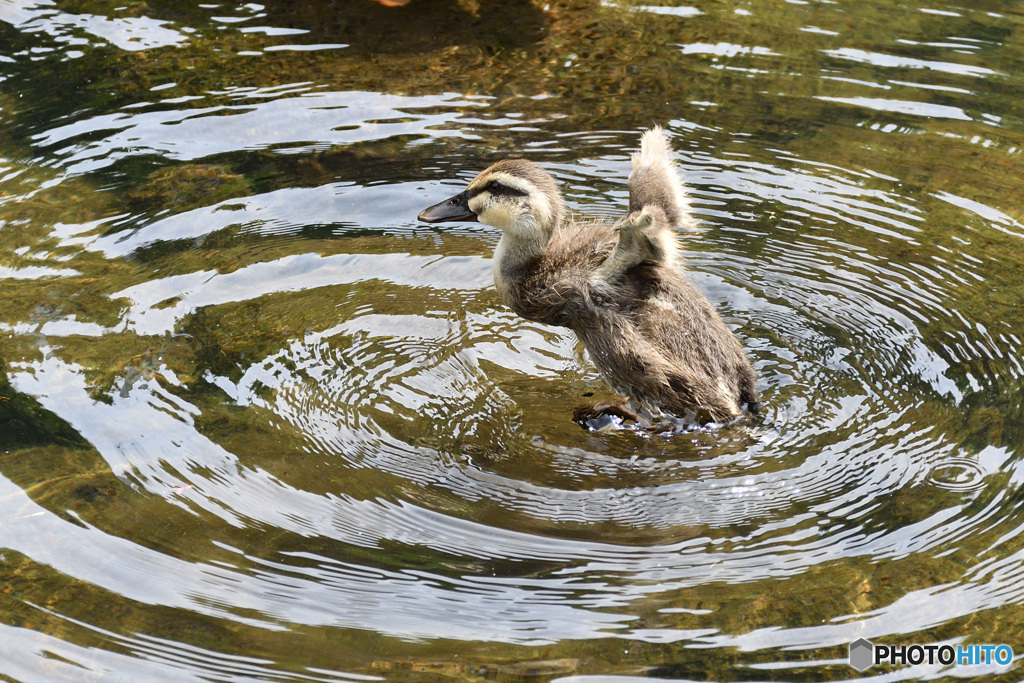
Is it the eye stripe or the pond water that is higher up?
the eye stripe

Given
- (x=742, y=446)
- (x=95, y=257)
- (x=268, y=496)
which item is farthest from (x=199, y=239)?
(x=742, y=446)

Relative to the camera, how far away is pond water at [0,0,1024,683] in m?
3.89

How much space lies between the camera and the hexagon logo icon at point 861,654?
3.68m

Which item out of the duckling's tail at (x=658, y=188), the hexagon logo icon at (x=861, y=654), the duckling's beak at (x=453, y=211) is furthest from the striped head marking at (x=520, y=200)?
the hexagon logo icon at (x=861, y=654)

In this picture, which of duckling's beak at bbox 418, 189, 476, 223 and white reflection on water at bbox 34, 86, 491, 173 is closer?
duckling's beak at bbox 418, 189, 476, 223

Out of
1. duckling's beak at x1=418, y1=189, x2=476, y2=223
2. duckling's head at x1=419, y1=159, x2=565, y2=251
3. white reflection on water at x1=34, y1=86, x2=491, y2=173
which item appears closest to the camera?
duckling's head at x1=419, y1=159, x2=565, y2=251

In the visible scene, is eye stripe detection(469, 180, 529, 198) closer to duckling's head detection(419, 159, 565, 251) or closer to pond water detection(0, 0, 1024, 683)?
duckling's head detection(419, 159, 565, 251)

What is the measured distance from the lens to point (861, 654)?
3713 millimetres

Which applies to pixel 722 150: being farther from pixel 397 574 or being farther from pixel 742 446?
pixel 397 574

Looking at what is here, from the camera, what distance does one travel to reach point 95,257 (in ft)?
20.1

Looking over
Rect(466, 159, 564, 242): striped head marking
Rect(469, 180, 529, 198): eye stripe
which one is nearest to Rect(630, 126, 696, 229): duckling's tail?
Rect(466, 159, 564, 242): striped head marking

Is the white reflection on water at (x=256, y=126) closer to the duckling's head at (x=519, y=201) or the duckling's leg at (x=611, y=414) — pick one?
the duckling's head at (x=519, y=201)

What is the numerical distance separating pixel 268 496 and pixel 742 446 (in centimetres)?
216

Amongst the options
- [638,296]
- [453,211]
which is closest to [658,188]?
[638,296]
